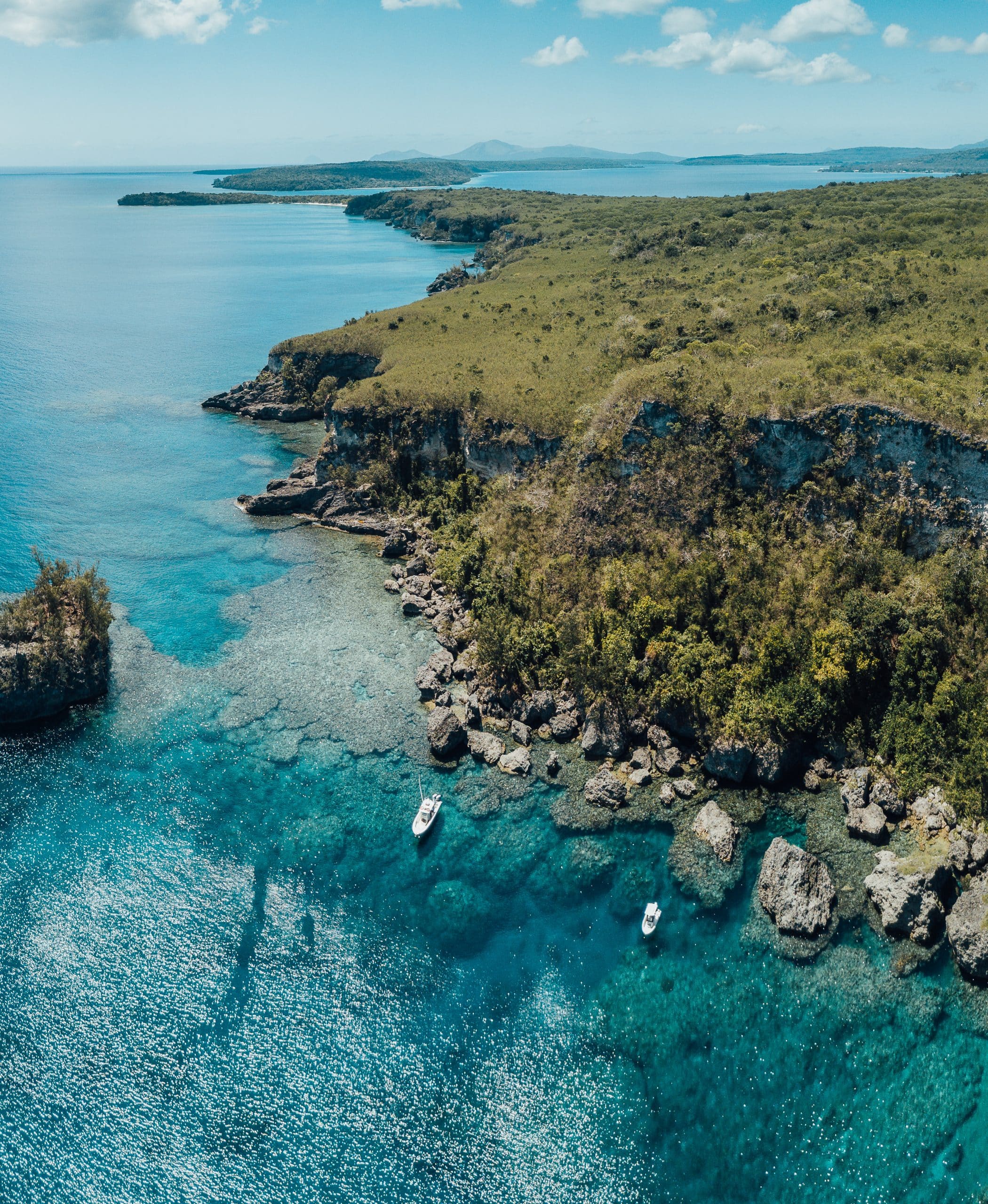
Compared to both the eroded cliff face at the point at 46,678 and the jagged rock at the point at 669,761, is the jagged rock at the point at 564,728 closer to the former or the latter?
the jagged rock at the point at 669,761

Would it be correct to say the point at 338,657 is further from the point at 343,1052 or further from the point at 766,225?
the point at 766,225

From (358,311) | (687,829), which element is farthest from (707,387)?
(358,311)

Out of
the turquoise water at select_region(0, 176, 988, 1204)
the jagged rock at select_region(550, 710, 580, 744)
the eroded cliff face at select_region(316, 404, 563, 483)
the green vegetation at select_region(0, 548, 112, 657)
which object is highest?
the eroded cliff face at select_region(316, 404, 563, 483)

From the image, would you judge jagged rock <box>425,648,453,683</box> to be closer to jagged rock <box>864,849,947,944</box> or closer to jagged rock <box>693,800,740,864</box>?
jagged rock <box>693,800,740,864</box>

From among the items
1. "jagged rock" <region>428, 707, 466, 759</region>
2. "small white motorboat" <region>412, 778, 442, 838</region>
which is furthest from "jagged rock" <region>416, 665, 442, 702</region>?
"small white motorboat" <region>412, 778, 442, 838</region>

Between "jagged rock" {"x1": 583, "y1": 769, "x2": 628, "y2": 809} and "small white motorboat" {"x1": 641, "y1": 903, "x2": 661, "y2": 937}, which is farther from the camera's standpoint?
"jagged rock" {"x1": 583, "y1": 769, "x2": 628, "y2": 809}
